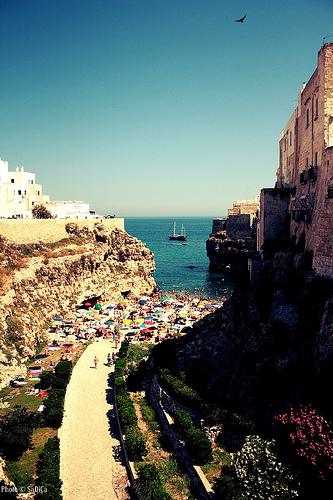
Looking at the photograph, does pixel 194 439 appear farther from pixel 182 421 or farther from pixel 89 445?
pixel 89 445

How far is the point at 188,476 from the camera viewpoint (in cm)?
2052

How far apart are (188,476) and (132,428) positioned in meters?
4.49

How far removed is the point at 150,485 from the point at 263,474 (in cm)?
501

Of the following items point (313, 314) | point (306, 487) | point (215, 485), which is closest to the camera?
point (306, 487)

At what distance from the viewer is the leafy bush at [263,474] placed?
16.8 metres

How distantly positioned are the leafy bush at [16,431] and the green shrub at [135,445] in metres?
5.51

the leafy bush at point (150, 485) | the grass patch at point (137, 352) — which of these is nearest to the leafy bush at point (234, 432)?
the leafy bush at point (150, 485)

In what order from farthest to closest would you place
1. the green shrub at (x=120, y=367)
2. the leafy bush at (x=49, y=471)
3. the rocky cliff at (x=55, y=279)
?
the rocky cliff at (x=55, y=279) → the green shrub at (x=120, y=367) → the leafy bush at (x=49, y=471)

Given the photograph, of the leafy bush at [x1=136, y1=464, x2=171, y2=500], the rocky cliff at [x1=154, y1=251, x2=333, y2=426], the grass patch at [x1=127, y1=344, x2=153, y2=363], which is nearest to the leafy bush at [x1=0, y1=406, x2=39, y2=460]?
the leafy bush at [x1=136, y1=464, x2=171, y2=500]

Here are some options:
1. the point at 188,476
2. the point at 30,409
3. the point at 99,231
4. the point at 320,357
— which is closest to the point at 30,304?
the point at 30,409

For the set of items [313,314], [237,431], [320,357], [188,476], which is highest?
[313,314]

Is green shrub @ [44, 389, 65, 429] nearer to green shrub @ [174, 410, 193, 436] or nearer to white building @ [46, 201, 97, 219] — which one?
green shrub @ [174, 410, 193, 436]

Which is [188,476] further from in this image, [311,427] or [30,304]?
[30,304]

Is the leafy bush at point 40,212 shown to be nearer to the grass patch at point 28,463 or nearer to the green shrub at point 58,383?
the green shrub at point 58,383
